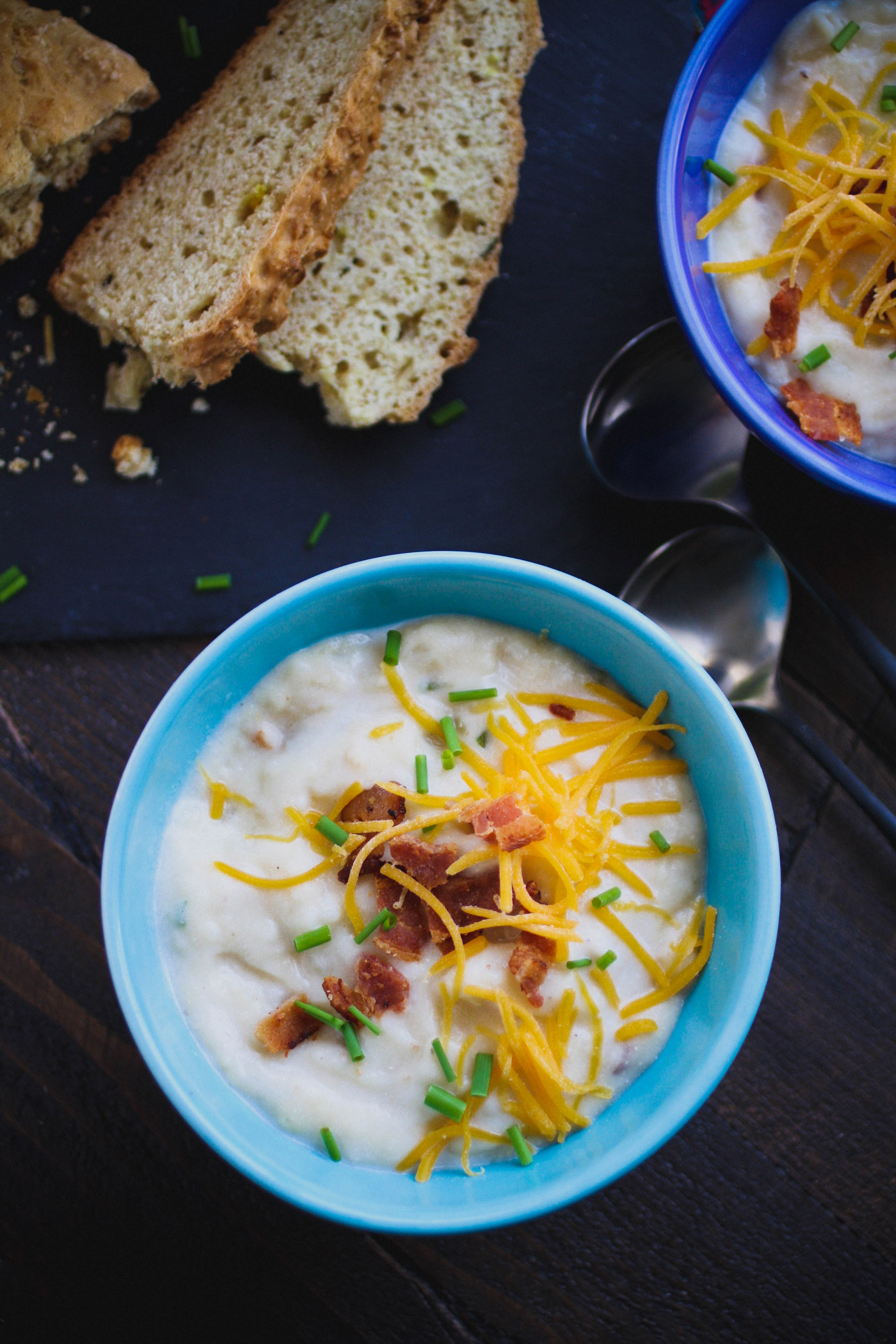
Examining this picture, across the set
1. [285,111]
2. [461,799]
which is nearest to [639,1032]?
[461,799]

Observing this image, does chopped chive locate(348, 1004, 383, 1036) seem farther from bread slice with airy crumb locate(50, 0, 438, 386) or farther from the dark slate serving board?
bread slice with airy crumb locate(50, 0, 438, 386)

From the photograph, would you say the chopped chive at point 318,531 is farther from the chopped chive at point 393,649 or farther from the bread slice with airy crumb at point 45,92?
the bread slice with airy crumb at point 45,92

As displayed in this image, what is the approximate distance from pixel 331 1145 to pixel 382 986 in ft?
0.85

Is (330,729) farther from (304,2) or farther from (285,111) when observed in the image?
(304,2)

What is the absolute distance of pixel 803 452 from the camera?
161 centimetres

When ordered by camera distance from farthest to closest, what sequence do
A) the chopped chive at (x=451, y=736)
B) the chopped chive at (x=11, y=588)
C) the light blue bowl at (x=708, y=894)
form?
the chopped chive at (x=11, y=588)
the chopped chive at (x=451, y=736)
the light blue bowl at (x=708, y=894)

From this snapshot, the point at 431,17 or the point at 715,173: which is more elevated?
the point at 431,17

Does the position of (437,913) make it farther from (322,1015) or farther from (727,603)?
(727,603)

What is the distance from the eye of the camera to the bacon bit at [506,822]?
4.61ft

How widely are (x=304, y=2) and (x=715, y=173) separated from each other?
0.97 m

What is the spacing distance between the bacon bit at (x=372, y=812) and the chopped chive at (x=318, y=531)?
0.68 metres

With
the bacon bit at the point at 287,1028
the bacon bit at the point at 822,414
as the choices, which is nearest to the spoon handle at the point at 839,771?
the bacon bit at the point at 822,414

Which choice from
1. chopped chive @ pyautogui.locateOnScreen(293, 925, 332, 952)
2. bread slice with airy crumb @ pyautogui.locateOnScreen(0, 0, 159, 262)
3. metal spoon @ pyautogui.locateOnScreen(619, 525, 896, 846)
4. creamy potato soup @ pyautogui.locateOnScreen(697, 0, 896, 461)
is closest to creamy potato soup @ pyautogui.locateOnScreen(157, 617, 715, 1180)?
chopped chive @ pyautogui.locateOnScreen(293, 925, 332, 952)

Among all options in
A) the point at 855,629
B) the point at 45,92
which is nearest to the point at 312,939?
the point at 855,629
